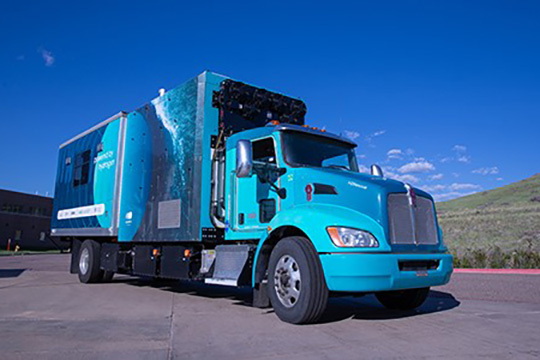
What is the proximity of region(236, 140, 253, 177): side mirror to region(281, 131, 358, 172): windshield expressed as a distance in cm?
67

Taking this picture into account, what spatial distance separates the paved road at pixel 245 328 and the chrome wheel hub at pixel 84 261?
228cm

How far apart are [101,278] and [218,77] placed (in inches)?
257

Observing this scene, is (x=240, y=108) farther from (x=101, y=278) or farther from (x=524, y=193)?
(x=524, y=193)

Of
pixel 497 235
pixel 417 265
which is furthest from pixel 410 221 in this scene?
pixel 497 235

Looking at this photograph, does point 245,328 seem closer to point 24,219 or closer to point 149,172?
point 149,172

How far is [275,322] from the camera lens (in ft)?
18.9

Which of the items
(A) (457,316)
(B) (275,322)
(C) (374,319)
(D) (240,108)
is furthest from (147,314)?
(A) (457,316)

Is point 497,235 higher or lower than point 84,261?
higher

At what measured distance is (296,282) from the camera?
18.3 feet

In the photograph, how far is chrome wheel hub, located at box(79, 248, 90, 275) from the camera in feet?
37.1

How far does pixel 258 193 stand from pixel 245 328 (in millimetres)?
2216

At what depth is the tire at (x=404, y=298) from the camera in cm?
682

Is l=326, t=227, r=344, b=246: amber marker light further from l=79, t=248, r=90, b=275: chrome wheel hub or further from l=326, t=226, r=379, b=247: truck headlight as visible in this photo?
l=79, t=248, r=90, b=275: chrome wheel hub

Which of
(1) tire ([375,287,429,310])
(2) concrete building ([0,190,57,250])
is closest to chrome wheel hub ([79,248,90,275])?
(1) tire ([375,287,429,310])
